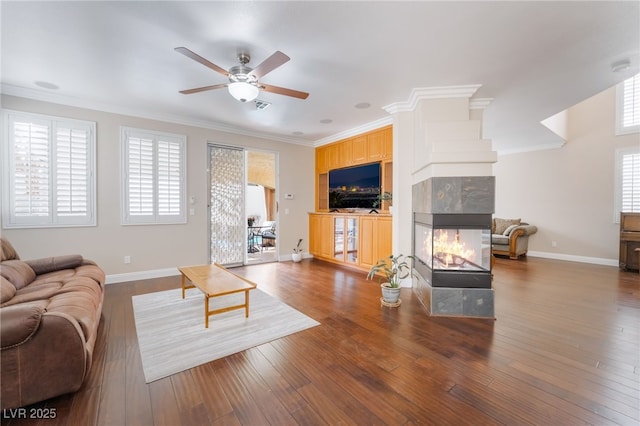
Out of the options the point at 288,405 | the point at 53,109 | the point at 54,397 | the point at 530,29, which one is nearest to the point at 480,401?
the point at 288,405

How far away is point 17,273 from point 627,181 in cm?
933

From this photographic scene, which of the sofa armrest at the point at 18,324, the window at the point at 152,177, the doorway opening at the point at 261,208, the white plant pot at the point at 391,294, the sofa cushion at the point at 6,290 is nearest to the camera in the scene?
the sofa armrest at the point at 18,324

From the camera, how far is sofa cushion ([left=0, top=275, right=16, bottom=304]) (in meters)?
1.99

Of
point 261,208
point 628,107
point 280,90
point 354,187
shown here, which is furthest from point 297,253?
point 628,107

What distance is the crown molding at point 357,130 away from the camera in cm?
451

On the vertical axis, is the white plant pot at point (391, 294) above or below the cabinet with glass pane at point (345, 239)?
below

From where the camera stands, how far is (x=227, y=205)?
5160 mm

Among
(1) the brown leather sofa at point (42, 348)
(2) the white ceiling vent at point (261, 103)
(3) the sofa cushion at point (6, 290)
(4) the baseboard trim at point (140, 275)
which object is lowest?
(4) the baseboard trim at point (140, 275)

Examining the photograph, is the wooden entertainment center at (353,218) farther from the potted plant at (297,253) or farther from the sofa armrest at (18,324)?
the sofa armrest at (18,324)

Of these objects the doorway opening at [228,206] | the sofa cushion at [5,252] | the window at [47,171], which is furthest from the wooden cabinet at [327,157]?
the sofa cushion at [5,252]

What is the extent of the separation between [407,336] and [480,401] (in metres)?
0.83

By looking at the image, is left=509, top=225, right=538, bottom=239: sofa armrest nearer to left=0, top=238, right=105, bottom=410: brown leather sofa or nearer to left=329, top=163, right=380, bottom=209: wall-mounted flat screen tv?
left=329, top=163, right=380, bottom=209: wall-mounted flat screen tv

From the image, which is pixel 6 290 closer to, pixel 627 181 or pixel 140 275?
pixel 140 275

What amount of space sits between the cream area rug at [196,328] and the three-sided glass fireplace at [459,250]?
5.02 feet
